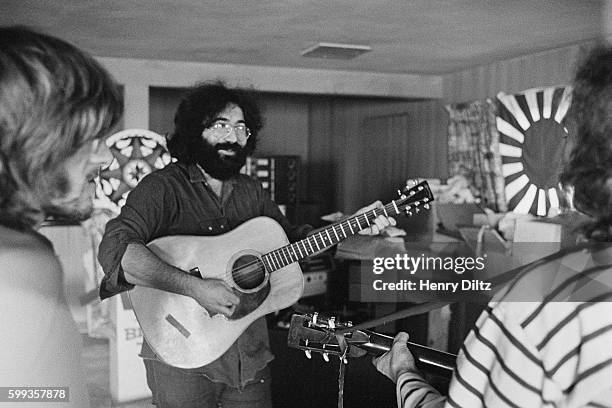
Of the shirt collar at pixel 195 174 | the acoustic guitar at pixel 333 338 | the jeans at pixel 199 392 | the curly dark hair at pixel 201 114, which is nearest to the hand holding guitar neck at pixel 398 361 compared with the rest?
the acoustic guitar at pixel 333 338

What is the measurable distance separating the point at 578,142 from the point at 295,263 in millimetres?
1317

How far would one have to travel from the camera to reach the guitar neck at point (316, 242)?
2033 millimetres

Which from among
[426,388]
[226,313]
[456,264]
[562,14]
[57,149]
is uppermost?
[562,14]

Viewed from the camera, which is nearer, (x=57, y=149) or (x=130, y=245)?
(x=57, y=149)

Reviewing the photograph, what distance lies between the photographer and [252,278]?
81.0 inches

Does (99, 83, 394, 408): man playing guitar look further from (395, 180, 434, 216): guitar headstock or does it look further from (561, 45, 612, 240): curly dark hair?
(561, 45, 612, 240): curly dark hair

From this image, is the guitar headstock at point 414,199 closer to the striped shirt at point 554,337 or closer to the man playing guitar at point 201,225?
the man playing guitar at point 201,225

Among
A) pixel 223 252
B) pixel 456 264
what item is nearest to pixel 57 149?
pixel 223 252

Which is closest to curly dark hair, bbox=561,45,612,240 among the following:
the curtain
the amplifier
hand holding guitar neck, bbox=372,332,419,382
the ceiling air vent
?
hand holding guitar neck, bbox=372,332,419,382

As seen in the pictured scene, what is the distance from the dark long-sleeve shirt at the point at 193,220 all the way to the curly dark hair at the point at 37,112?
114cm

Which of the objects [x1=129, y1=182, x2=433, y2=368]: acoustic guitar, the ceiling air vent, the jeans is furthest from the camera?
the ceiling air vent

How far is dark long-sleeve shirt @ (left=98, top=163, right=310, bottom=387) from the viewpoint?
6.08ft

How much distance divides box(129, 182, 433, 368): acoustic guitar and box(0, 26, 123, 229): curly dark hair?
1.22 meters

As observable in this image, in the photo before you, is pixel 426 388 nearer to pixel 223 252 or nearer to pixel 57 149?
pixel 57 149
